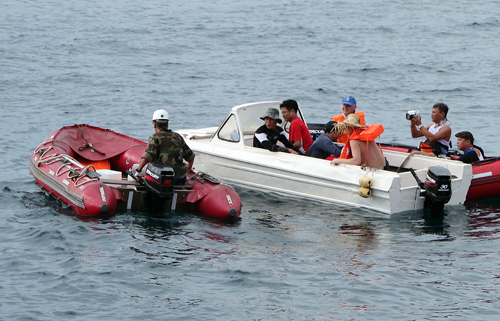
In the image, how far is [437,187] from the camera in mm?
10023

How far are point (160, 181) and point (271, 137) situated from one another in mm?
A: 2664

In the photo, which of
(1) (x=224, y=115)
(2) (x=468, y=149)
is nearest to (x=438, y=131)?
(2) (x=468, y=149)

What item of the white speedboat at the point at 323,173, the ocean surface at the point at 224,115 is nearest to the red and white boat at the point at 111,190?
the ocean surface at the point at 224,115

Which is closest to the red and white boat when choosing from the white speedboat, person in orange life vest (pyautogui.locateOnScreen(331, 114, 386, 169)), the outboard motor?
the white speedboat

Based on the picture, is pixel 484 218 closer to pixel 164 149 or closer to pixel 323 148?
pixel 323 148

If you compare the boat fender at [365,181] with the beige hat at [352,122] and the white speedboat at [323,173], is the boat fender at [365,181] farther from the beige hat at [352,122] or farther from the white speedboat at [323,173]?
the beige hat at [352,122]

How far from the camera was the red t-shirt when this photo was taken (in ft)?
38.9

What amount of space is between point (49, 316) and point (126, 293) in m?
0.83

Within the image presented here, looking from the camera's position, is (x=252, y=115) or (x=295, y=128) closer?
(x=295, y=128)

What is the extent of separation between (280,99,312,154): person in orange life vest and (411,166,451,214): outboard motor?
2.24m

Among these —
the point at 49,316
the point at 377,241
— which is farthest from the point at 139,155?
the point at 49,316

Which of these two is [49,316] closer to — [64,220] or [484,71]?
[64,220]

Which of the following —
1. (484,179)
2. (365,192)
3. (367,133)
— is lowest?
(365,192)

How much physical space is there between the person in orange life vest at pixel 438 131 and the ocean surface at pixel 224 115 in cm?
119
